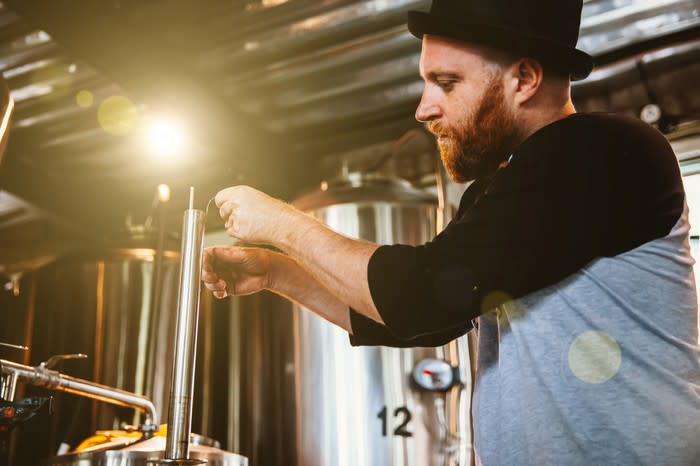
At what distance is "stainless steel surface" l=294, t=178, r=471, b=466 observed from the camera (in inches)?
122

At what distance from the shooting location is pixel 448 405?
10.3 ft

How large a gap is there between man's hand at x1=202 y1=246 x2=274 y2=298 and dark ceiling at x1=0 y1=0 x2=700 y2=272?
5.66ft

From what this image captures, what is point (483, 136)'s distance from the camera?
146cm

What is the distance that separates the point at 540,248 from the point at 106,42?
8.14ft

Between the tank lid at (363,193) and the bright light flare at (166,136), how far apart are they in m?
0.86

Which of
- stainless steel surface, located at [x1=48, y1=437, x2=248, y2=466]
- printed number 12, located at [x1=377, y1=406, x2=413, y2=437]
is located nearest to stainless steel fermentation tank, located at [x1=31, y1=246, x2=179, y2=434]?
printed number 12, located at [x1=377, y1=406, x2=413, y2=437]

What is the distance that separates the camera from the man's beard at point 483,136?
1.44 metres

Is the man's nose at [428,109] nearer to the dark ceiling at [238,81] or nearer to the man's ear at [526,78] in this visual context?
the man's ear at [526,78]

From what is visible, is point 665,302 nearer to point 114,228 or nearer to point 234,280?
point 234,280

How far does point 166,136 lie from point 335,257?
2.98 metres

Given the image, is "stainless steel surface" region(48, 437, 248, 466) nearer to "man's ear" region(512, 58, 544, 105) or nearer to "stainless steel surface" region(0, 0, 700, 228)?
"man's ear" region(512, 58, 544, 105)

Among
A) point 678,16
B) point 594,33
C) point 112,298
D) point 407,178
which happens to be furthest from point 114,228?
point 678,16

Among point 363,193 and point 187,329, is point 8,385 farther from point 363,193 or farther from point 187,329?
point 363,193

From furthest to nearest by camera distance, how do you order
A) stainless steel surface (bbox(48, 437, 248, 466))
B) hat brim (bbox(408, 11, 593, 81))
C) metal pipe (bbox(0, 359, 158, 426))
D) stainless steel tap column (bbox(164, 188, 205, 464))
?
stainless steel surface (bbox(48, 437, 248, 466)) → metal pipe (bbox(0, 359, 158, 426)) → hat brim (bbox(408, 11, 593, 81)) → stainless steel tap column (bbox(164, 188, 205, 464))
